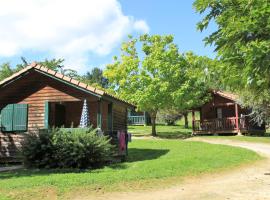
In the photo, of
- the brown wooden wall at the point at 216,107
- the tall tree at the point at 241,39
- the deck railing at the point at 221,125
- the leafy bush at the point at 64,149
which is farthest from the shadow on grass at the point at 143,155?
the brown wooden wall at the point at 216,107

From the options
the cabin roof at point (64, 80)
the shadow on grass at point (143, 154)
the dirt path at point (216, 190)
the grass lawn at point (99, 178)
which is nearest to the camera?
the dirt path at point (216, 190)

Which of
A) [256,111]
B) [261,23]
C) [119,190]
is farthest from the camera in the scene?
[256,111]

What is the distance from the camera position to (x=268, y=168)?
15586mm

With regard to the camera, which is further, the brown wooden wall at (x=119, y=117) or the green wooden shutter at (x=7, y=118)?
the brown wooden wall at (x=119, y=117)

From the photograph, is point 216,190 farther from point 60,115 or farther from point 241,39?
point 60,115

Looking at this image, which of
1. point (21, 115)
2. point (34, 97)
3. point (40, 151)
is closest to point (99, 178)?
point (40, 151)

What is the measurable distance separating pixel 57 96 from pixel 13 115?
7.40 ft

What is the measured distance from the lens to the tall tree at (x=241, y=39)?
8.85 m

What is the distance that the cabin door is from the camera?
2038 cm

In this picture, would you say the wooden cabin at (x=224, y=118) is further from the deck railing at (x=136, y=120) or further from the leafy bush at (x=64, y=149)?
the leafy bush at (x=64, y=149)

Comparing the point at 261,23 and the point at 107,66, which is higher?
the point at 107,66

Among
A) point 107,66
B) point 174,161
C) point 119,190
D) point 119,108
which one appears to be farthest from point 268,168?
point 107,66

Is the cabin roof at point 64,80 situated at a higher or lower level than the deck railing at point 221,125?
higher

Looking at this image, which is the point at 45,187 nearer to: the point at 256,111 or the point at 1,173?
the point at 1,173
